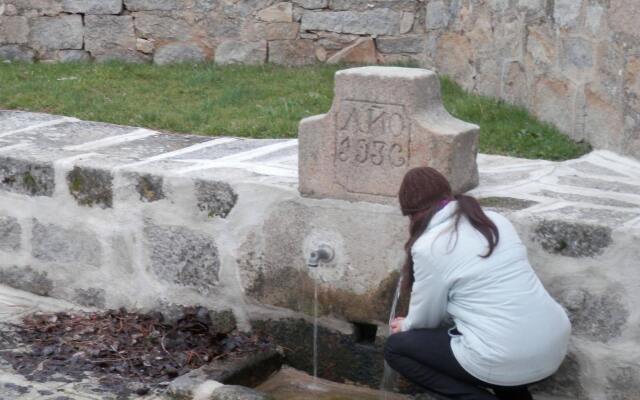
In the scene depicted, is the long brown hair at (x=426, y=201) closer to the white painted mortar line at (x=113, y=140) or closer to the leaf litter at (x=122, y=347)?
the leaf litter at (x=122, y=347)

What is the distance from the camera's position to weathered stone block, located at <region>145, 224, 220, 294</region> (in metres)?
5.04

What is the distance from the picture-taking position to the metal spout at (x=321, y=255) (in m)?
4.64

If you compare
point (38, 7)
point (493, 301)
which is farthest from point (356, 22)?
point (493, 301)

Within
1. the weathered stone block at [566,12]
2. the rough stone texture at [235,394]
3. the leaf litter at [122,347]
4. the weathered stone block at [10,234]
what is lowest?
the leaf litter at [122,347]

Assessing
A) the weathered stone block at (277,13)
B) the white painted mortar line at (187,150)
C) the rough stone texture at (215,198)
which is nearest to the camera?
the rough stone texture at (215,198)

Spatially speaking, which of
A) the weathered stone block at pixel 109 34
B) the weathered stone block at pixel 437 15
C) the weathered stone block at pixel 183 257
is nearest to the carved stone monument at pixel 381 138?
the weathered stone block at pixel 183 257

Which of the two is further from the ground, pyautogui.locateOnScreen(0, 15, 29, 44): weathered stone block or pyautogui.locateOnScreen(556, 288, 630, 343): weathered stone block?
pyautogui.locateOnScreen(0, 15, 29, 44): weathered stone block

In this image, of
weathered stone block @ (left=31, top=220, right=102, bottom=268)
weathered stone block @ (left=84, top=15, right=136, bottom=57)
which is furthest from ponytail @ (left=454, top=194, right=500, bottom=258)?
weathered stone block @ (left=84, top=15, right=136, bottom=57)

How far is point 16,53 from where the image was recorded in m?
8.87

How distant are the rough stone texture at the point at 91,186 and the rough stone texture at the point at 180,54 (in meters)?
3.53

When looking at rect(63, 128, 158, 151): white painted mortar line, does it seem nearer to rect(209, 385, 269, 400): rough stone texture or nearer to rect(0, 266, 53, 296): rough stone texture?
rect(0, 266, 53, 296): rough stone texture

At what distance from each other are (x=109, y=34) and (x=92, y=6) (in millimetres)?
259

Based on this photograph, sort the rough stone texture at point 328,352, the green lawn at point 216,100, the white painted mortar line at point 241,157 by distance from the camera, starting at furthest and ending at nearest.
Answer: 1. the green lawn at point 216,100
2. the white painted mortar line at point 241,157
3. the rough stone texture at point 328,352

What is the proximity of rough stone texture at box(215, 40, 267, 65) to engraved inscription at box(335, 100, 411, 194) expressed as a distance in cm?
424
